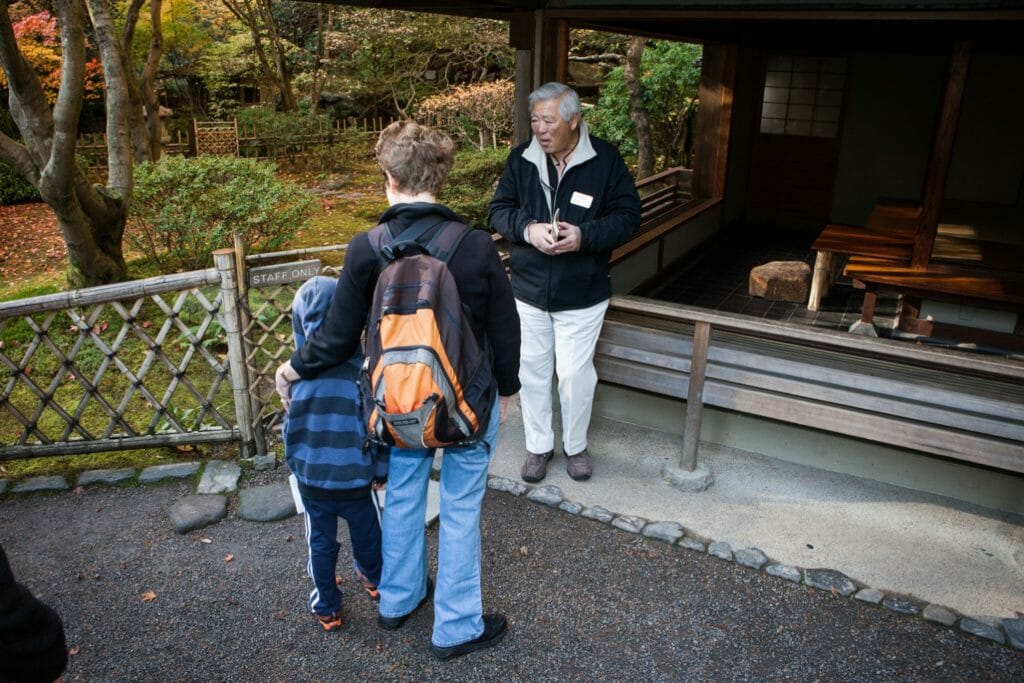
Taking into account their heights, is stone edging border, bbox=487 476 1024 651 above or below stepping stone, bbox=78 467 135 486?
above

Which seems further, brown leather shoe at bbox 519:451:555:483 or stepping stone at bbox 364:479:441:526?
brown leather shoe at bbox 519:451:555:483

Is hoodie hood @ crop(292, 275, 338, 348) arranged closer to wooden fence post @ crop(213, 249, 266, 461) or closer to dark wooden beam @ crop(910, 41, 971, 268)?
wooden fence post @ crop(213, 249, 266, 461)

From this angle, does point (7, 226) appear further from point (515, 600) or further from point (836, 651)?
point (836, 651)

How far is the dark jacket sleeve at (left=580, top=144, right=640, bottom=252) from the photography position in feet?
11.9

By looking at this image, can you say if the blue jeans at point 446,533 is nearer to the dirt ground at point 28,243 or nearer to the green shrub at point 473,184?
the dirt ground at point 28,243

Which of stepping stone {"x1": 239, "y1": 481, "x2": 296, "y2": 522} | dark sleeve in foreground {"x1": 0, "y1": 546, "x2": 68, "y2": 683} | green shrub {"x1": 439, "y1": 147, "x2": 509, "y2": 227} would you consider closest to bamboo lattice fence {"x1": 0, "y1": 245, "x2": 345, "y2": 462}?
stepping stone {"x1": 239, "y1": 481, "x2": 296, "y2": 522}

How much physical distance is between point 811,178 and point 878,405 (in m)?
7.30

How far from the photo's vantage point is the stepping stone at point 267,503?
3.81 meters

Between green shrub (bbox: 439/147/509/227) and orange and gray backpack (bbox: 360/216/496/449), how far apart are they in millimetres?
8361

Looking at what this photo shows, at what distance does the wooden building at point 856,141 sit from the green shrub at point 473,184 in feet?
10.1

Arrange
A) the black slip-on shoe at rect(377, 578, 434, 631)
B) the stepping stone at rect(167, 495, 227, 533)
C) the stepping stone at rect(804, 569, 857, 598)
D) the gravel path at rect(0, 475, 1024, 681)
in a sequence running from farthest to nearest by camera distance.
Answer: the stepping stone at rect(167, 495, 227, 533), the stepping stone at rect(804, 569, 857, 598), the black slip-on shoe at rect(377, 578, 434, 631), the gravel path at rect(0, 475, 1024, 681)

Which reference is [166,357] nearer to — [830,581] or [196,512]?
[196,512]

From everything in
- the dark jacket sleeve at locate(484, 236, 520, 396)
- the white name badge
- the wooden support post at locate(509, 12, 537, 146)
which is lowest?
the dark jacket sleeve at locate(484, 236, 520, 396)

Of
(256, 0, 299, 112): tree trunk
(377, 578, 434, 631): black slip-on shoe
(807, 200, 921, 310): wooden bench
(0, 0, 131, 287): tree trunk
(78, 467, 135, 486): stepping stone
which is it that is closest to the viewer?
(377, 578, 434, 631): black slip-on shoe
